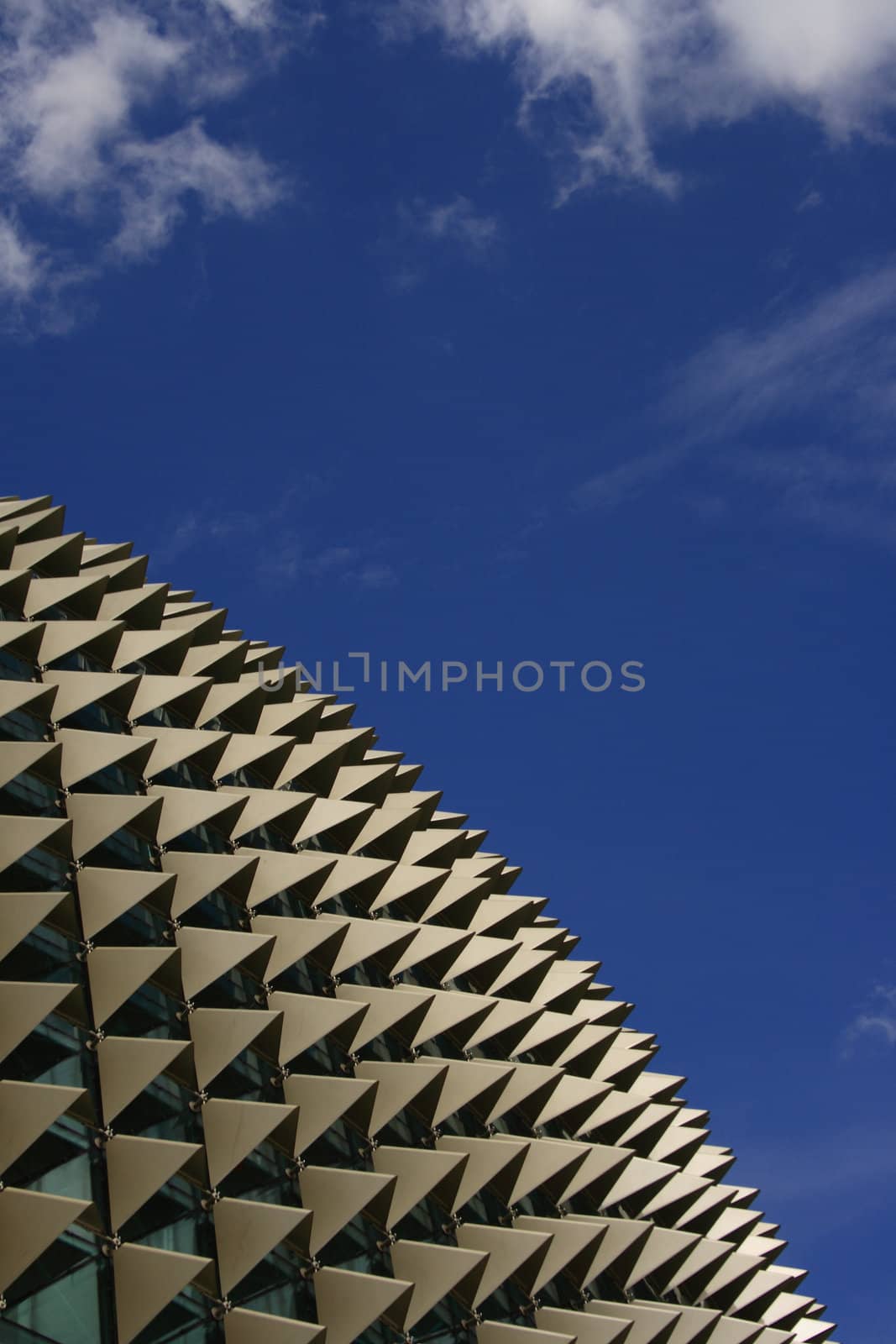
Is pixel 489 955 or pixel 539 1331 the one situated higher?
pixel 489 955

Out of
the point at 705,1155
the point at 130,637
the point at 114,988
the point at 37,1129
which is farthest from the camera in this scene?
the point at 705,1155

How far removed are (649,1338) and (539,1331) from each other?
17.1ft

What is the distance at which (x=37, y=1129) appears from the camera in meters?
18.2

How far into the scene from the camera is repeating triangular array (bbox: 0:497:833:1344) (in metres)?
19.9

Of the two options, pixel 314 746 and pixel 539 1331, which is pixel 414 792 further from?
pixel 539 1331

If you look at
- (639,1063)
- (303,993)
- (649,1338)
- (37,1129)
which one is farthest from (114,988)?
(639,1063)

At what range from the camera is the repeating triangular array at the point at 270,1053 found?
19875 millimetres

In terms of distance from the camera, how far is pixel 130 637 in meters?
30.4

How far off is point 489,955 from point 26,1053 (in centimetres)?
1424

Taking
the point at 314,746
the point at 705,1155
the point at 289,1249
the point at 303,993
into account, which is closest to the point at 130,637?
the point at 314,746

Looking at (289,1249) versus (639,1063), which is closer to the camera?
(289,1249)

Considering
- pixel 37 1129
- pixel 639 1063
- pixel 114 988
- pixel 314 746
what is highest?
pixel 314 746

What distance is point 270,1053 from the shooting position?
78.2 ft

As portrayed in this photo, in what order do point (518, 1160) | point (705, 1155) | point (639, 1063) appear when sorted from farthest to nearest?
point (705, 1155), point (639, 1063), point (518, 1160)
